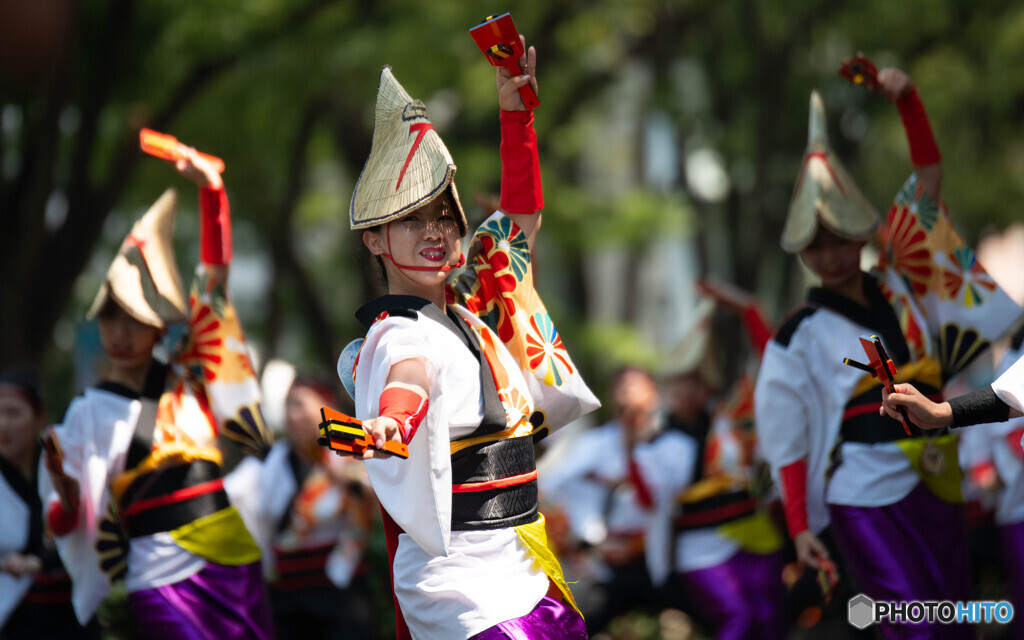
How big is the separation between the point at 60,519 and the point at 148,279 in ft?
3.18

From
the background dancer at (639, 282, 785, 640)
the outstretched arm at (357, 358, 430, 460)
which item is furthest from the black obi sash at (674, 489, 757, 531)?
the outstretched arm at (357, 358, 430, 460)

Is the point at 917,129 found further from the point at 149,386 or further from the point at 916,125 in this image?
the point at 149,386

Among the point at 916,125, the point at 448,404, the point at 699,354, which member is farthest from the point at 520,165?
the point at 699,354

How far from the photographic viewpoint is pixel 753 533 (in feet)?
20.6

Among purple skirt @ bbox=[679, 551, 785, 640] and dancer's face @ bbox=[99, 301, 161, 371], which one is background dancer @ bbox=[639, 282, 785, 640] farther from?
dancer's face @ bbox=[99, 301, 161, 371]

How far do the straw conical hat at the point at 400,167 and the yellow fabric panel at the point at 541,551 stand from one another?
0.86 m

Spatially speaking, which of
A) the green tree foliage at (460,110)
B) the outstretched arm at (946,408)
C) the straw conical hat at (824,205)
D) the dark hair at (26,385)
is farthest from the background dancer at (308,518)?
the outstretched arm at (946,408)

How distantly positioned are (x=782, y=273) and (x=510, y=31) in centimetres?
1039

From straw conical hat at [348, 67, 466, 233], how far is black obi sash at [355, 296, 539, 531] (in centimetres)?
25

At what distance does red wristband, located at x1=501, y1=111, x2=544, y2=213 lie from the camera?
11.0ft

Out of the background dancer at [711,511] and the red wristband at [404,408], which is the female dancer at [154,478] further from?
the background dancer at [711,511]

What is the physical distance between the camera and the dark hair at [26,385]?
5.18 metres

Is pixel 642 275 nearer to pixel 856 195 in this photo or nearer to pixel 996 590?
pixel 996 590

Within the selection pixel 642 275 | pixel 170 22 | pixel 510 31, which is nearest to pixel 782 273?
pixel 642 275
